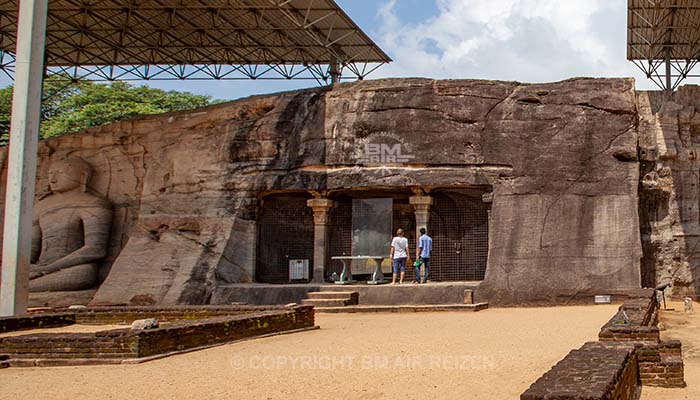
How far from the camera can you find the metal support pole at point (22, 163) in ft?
46.7

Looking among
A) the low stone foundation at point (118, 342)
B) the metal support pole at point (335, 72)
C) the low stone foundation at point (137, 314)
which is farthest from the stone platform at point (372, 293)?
the metal support pole at point (335, 72)

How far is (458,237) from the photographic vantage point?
19.9 meters

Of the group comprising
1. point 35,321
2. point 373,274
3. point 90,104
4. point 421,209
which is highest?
point 90,104

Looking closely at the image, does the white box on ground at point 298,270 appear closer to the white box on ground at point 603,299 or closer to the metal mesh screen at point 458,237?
the metal mesh screen at point 458,237

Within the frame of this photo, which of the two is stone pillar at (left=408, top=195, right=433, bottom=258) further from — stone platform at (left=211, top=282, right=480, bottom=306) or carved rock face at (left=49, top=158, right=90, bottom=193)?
carved rock face at (left=49, top=158, right=90, bottom=193)

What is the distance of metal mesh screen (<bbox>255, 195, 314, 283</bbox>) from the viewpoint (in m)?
20.4

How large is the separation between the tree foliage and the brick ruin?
21551mm

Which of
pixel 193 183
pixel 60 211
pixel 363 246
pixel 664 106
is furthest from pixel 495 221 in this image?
pixel 60 211

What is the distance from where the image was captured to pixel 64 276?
2061cm

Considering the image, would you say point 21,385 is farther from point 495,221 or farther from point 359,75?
point 359,75

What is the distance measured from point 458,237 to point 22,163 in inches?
434

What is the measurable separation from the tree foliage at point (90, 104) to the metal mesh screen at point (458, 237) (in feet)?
81.9

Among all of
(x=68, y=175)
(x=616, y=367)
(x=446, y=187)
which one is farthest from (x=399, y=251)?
(x=616, y=367)

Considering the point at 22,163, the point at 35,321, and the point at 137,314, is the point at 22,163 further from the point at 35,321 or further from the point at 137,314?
the point at 137,314
